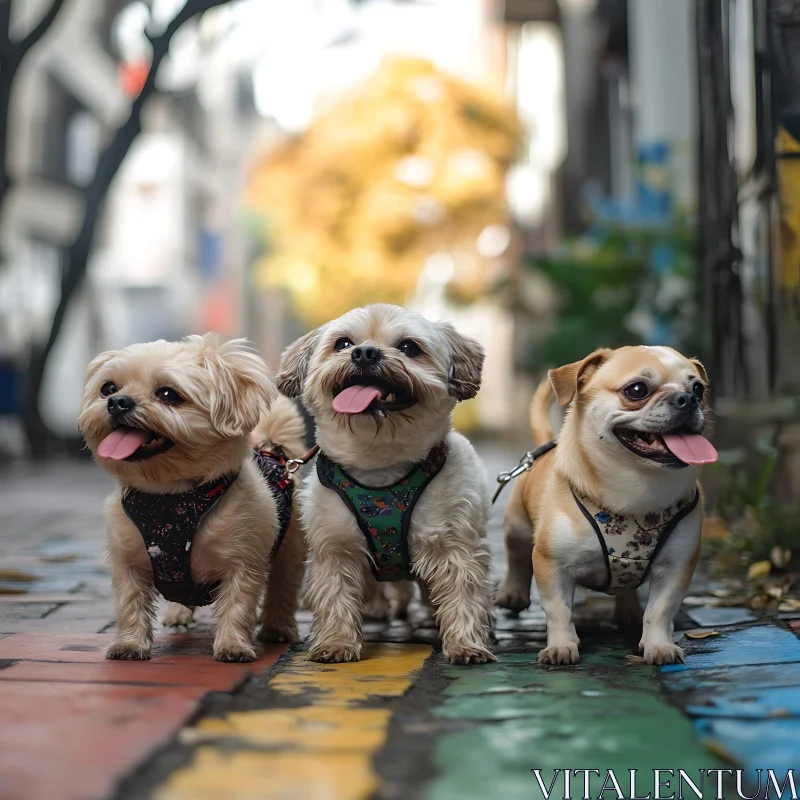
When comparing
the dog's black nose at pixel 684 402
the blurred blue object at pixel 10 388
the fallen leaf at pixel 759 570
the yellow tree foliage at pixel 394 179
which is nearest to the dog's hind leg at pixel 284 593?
the dog's black nose at pixel 684 402

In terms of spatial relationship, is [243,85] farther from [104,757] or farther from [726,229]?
[104,757]

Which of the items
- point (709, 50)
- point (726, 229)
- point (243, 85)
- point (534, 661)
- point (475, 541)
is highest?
point (243, 85)

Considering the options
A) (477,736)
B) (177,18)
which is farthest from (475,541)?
(177,18)

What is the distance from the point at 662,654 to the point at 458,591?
2.08 feet

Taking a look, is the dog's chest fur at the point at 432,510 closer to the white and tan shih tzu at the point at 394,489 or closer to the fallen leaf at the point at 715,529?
the white and tan shih tzu at the point at 394,489

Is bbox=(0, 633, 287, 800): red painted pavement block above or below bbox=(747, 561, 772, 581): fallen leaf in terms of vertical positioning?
above

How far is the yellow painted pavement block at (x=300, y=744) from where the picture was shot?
2195 mm

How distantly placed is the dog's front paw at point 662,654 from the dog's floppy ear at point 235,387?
4.47ft

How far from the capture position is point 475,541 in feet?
11.6

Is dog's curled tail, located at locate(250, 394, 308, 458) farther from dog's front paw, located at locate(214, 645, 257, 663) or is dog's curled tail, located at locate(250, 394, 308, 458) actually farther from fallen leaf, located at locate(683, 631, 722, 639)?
fallen leaf, located at locate(683, 631, 722, 639)

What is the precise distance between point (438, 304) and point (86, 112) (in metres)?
8.20

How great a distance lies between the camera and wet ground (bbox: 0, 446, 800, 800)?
225 centimetres

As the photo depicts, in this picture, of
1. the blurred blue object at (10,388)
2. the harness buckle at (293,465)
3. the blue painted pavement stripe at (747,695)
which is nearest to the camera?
the blue painted pavement stripe at (747,695)

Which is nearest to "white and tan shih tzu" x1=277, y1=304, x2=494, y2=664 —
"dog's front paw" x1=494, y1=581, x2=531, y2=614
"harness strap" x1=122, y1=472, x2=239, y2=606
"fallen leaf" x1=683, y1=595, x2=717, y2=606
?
"harness strap" x1=122, y1=472, x2=239, y2=606
